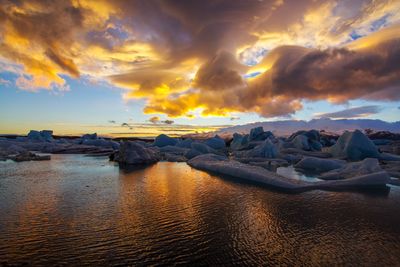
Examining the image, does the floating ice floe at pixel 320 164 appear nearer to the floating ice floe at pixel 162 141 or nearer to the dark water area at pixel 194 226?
the dark water area at pixel 194 226

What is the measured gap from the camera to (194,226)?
22.9 ft

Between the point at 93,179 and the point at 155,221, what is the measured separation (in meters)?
7.66

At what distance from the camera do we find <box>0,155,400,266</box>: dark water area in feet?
17.2

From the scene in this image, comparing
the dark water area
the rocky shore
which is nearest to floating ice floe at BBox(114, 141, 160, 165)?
the rocky shore

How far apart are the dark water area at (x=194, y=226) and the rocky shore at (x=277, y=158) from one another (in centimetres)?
160

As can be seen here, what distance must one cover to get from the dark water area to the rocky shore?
1.60 meters

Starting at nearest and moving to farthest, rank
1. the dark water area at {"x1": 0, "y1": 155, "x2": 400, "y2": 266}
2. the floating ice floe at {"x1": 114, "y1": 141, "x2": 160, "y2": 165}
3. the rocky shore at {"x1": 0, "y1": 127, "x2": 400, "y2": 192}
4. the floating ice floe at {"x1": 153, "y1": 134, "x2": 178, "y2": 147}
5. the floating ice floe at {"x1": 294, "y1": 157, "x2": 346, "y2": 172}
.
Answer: the dark water area at {"x1": 0, "y1": 155, "x2": 400, "y2": 266}
the rocky shore at {"x1": 0, "y1": 127, "x2": 400, "y2": 192}
the floating ice floe at {"x1": 294, "y1": 157, "x2": 346, "y2": 172}
the floating ice floe at {"x1": 114, "y1": 141, "x2": 160, "y2": 165}
the floating ice floe at {"x1": 153, "y1": 134, "x2": 178, "y2": 147}

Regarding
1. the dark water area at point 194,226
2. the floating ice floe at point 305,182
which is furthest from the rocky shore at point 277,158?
the dark water area at point 194,226

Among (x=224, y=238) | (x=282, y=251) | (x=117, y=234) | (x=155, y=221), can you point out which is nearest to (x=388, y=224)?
(x=282, y=251)

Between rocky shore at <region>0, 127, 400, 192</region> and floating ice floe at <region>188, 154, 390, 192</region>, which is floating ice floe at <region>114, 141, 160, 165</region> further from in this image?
floating ice floe at <region>188, 154, 390, 192</region>

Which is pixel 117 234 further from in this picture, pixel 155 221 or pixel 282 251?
pixel 282 251

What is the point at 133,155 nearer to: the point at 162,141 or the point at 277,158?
the point at 277,158

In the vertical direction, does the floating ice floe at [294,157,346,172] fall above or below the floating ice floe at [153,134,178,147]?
below

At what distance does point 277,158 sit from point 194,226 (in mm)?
19565
